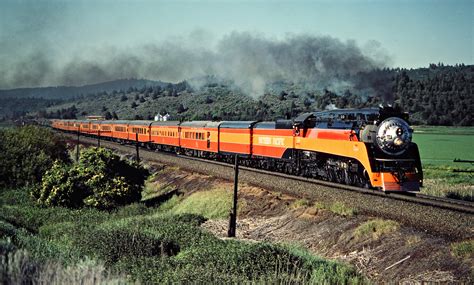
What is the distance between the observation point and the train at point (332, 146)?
21.5 meters

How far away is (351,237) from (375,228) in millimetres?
848

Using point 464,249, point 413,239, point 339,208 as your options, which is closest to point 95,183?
point 339,208

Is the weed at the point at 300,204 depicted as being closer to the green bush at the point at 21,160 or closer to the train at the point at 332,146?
the train at the point at 332,146

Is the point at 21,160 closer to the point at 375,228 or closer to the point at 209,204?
the point at 209,204

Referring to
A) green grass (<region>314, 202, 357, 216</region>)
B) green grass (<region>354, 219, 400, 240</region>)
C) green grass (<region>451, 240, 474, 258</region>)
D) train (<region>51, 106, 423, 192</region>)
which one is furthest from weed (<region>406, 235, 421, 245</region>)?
train (<region>51, 106, 423, 192</region>)

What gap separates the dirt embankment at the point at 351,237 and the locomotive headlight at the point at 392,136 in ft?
10.5

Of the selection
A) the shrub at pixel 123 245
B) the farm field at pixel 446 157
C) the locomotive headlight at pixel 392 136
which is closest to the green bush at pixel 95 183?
the shrub at pixel 123 245

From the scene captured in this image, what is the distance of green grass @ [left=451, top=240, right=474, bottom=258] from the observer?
45.9 ft

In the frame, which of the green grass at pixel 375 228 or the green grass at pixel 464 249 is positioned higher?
the green grass at pixel 464 249

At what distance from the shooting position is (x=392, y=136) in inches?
837

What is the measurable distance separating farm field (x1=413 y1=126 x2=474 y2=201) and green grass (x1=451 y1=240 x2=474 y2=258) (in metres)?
11.6

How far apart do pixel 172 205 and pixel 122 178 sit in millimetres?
4279

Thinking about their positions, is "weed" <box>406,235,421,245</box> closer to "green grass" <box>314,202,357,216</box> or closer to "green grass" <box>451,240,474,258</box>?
"green grass" <box>451,240,474,258</box>

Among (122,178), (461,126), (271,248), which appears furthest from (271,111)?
(271,248)
